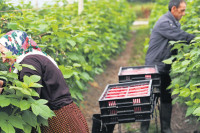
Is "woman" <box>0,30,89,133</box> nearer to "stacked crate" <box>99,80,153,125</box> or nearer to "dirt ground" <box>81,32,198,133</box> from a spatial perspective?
"stacked crate" <box>99,80,153,125</box>

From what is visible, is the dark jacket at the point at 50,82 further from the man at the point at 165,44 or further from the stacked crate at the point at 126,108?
the man at the point at 165,44

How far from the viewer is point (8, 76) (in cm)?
249

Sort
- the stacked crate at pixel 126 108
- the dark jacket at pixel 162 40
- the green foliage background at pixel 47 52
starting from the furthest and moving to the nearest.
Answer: the dark jacket at pixel 162 40
the stacked crate at pixel 126 108
the green foliage background at pixel 47 52

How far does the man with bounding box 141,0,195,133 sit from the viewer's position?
199 inches

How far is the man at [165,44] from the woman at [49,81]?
2384 mm

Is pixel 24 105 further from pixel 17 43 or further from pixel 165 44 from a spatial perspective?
pixel 165 44

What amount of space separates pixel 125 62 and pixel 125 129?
18.1 feet

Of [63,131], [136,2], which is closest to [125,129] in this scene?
[63,131]

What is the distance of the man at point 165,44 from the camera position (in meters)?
5.06

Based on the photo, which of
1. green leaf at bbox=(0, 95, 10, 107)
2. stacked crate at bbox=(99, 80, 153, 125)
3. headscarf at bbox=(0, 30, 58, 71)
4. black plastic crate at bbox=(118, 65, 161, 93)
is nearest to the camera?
green leaf at bbox=(0, 95, 10, 107)

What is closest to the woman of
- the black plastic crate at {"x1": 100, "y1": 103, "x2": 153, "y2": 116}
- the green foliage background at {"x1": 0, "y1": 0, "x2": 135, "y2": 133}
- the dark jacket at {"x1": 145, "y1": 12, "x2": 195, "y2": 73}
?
the green foliage background at {"x1": 0, "y1": 0, "x2": 135, "y2": 133}

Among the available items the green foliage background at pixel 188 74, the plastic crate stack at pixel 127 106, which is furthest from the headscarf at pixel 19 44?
the green foliage background at pixel 188 74

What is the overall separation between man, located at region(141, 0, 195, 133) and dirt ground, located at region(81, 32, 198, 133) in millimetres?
496

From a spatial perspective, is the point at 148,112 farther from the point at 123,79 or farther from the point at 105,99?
the point at 123,79
